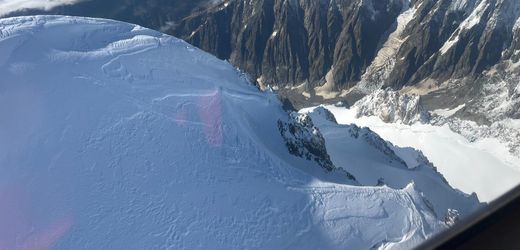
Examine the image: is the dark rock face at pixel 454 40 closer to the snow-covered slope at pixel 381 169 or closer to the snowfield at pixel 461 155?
the snowfield at pixel 461 155

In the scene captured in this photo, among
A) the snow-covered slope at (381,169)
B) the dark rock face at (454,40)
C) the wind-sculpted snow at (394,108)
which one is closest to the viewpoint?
the snow-covered slope at (381,169)

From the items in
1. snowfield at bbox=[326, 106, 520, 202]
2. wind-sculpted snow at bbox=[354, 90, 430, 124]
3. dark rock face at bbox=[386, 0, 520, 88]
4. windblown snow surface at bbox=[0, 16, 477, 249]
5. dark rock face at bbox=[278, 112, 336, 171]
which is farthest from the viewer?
dark rock face at bbox=[386, 0, 520, 88]

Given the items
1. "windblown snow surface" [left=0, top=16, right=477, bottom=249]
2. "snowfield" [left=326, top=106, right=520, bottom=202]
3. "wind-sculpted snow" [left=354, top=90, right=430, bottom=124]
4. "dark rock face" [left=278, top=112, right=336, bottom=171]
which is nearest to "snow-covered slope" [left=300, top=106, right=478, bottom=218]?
"dark rock face" [left=278, top=112, right=336, bottom=171]

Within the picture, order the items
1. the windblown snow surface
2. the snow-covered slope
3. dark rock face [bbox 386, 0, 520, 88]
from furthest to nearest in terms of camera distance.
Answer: dark rock face [bbox 386, 0, 520, 88] < the snow-covered slope < the windblown snow surface

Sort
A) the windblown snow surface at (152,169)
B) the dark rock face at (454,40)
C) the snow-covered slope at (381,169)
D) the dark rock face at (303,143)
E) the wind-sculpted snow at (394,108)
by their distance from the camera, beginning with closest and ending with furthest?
1. the windblown snow surface at (152,169)
2. the dark rock face at (303,143)
3. the snow-covered slope at (381,169)
4. the wind-sculpted snow at (394,108)
5. the dark rock face at (454,40)

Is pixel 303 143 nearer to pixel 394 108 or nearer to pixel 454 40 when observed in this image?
pixel 394 108

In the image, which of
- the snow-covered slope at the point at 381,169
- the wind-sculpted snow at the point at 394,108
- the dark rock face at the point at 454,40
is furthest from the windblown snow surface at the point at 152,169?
the dark rock face at the point at 454,40

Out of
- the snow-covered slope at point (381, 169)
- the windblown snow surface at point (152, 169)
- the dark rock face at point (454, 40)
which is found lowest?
the dark rock face at point (454, 40)

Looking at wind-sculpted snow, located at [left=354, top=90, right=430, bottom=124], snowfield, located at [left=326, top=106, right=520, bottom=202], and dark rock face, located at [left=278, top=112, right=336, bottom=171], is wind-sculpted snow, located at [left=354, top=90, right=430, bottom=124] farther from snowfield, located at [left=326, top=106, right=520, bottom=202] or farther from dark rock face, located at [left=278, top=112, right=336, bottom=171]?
dark rock face, located at [left=278, top=112, right=336, bottom=171]

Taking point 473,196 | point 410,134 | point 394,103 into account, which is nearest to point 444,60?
point 394,103

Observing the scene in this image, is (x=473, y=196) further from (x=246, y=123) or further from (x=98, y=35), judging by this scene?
(x=98, y=35)
